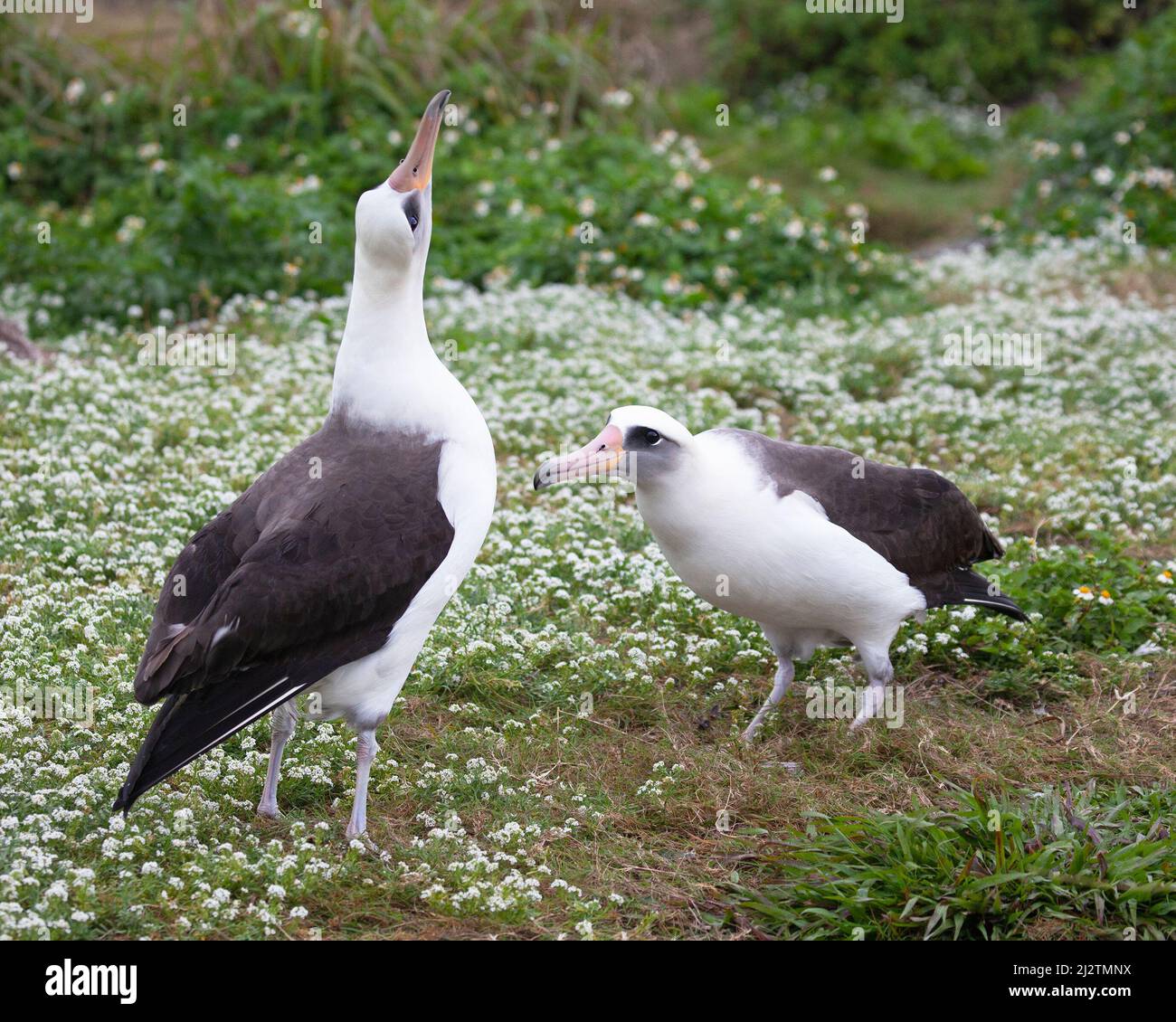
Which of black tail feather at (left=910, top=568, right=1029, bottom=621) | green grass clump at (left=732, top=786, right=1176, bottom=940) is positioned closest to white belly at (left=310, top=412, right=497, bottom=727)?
green grass clump at (left=732, top=786, right=1176, bottom=940)

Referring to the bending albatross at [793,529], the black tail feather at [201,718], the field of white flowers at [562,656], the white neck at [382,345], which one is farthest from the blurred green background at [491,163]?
the black tail feather at [201,718]

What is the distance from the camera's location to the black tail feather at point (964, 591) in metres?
5.20

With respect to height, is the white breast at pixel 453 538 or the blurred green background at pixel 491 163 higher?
the blurred green background at pixel 491 163

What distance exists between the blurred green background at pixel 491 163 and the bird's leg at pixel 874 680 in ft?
17.0

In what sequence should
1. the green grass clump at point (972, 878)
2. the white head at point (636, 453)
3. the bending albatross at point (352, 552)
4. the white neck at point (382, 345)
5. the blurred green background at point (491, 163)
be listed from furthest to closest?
the blurred green background at point (491, 163) < the white head at point (636, 453) < the white neck at point (382, 345) < the bending albatross at point (352, 552) < the green grass clump at point (972, 878)

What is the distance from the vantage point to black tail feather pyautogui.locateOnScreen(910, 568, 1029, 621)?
17.1 feet

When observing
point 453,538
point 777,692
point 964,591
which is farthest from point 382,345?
point 964,591

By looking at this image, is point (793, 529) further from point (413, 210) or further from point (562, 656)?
point (413, 210)

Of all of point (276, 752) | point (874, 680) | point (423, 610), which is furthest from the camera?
point (874, 680)

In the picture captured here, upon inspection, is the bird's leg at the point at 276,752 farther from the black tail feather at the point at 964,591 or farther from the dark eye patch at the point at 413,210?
the black tail feather at the point at 964,591

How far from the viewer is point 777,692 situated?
5.21 m

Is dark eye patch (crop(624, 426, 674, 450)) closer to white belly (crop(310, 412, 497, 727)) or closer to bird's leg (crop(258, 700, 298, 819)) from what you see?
white belly (crop(310, 412, 497, 727))

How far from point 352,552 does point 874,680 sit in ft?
6.98

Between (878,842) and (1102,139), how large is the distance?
32.1 ft
